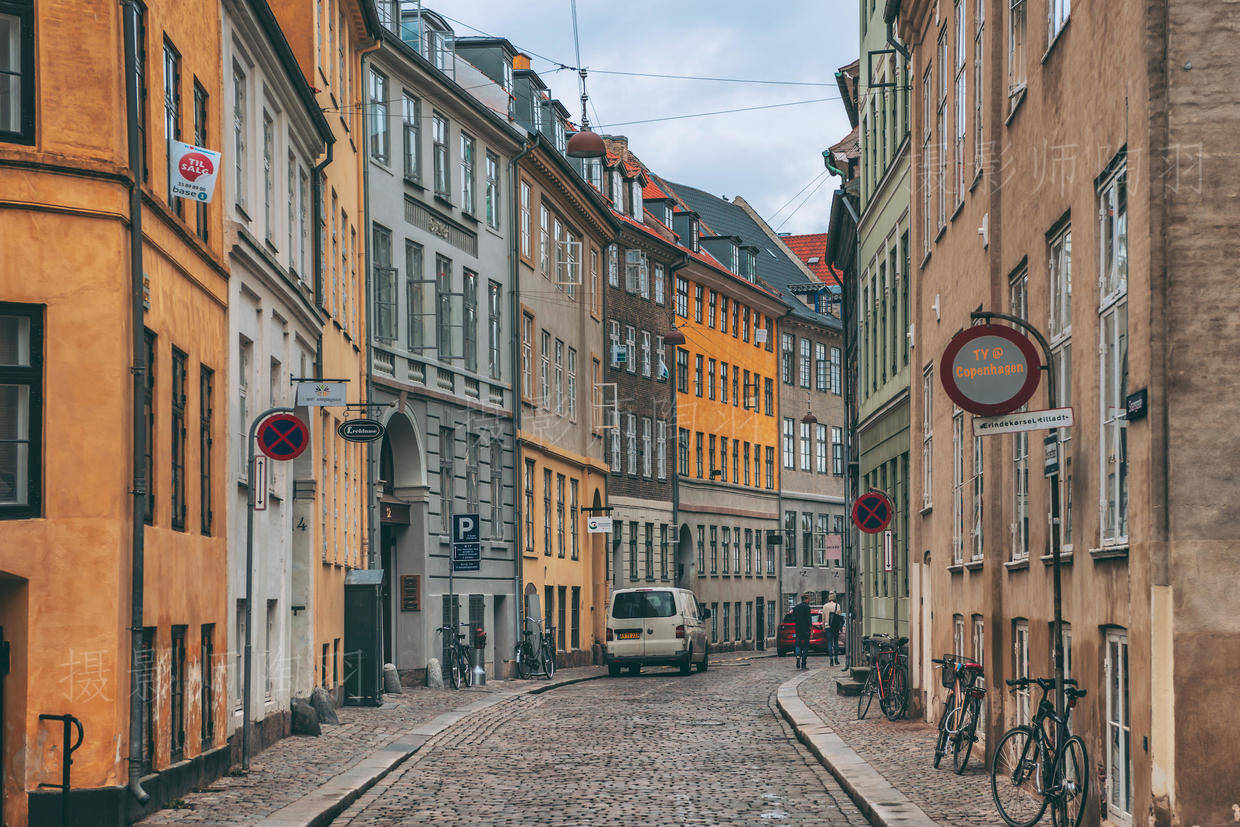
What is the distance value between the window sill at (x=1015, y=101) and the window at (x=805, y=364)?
203 feet

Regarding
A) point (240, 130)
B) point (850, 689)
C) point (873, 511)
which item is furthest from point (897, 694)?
point (240, 130)

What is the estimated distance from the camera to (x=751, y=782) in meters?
17.4

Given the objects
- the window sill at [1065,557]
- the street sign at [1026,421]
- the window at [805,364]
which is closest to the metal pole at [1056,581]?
the street sign at [1026,421]

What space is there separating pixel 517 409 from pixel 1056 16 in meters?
29.6

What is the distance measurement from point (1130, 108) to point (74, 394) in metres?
7.61

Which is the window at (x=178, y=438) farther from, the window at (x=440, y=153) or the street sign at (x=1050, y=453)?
the window at (x=440, y=153)

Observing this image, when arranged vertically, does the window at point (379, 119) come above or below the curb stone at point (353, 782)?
above

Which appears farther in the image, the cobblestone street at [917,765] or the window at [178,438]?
the window at [178,438]

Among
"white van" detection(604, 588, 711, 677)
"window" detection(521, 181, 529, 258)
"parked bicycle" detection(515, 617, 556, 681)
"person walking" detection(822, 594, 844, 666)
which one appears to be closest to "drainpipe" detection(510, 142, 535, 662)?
"window" detection(521, 181, 529, 258)

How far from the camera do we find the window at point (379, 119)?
112 ft

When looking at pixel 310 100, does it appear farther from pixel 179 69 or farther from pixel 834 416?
pixel 834 416

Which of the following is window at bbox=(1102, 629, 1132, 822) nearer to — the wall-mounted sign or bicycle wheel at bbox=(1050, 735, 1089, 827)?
bicycle wheel at bbox=(1050, 735, 1089, 827)

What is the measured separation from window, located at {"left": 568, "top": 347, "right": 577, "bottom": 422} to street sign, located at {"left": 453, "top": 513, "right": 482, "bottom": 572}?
17.2 metres

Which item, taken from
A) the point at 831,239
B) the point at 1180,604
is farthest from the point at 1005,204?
the point at 831,239
